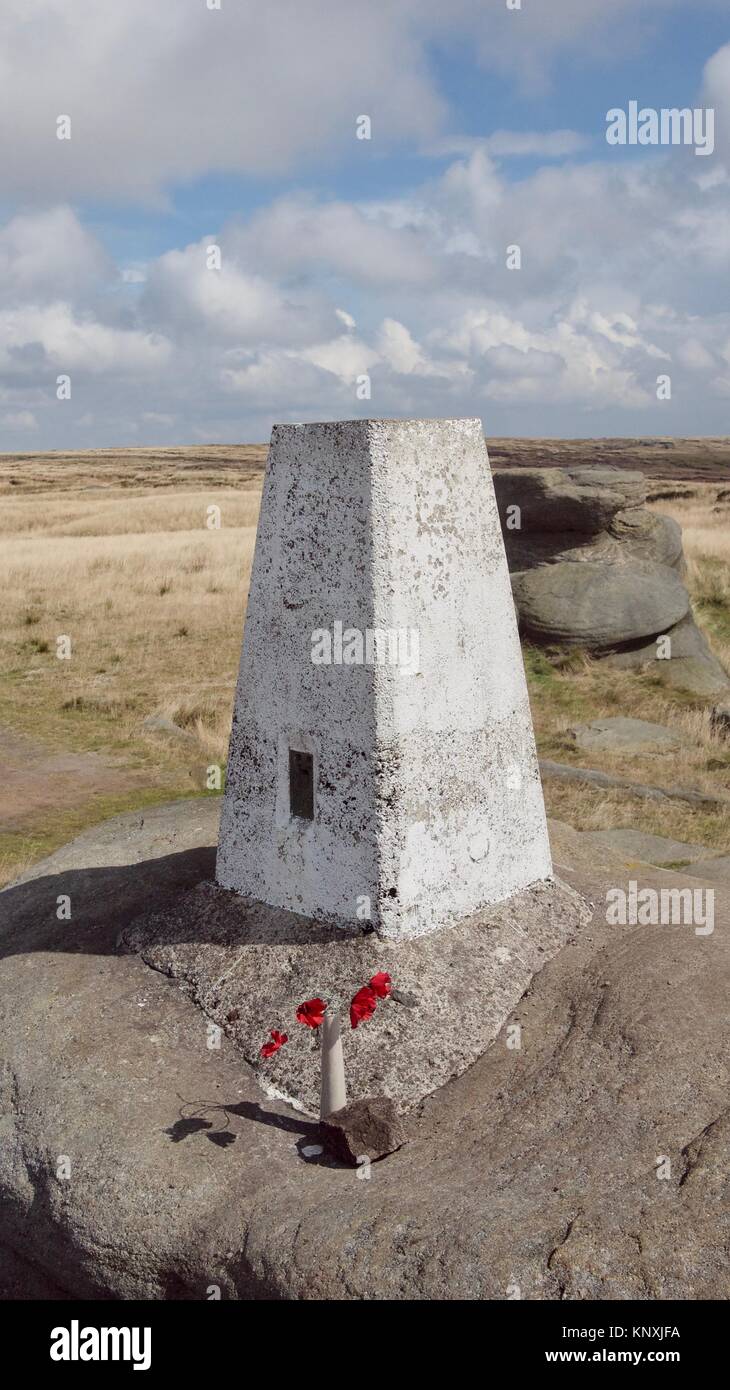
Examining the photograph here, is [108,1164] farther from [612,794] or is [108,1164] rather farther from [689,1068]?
[612,794]

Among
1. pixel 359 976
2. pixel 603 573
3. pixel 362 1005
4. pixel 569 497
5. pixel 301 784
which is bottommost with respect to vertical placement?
pixel 359 976

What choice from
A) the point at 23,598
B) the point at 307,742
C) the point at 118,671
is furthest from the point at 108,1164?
the point at 23,598

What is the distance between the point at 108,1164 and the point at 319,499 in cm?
386

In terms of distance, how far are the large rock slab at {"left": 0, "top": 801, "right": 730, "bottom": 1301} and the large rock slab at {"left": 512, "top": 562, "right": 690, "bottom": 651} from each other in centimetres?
1314

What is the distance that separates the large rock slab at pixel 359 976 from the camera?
6164 millimetres

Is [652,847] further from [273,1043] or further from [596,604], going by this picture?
[596,604]

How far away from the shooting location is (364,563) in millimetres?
6520

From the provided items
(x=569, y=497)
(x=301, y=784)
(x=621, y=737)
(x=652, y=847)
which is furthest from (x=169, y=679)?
(x=301, y=784)

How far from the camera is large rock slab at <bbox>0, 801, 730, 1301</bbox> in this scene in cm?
454

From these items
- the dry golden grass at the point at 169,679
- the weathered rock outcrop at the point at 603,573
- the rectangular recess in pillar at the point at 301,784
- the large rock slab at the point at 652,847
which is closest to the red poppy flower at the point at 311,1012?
the rectangular recess in pillar at the point at 301,784

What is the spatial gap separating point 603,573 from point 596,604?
950 mm

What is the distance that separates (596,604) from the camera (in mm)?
20609

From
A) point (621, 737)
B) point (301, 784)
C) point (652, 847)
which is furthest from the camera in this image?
point (621, 737)

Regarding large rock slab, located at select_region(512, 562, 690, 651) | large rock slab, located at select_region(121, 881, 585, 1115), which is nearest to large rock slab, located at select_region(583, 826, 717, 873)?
large rock slab, located at select_region(121, 881, 585, 1115)
